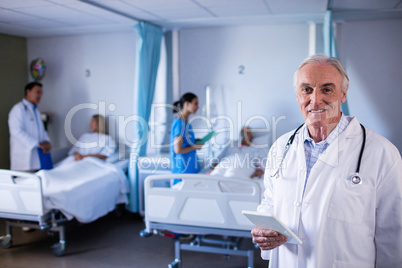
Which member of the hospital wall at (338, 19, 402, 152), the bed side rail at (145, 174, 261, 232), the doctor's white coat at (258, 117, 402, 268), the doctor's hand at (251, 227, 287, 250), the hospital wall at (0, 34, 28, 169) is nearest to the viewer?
the doctor's white coat at (258, 117, 402, 268)

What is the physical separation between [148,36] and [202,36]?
76 cm

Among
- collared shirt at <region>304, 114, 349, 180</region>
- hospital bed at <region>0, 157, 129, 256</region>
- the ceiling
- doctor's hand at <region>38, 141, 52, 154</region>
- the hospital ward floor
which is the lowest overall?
the hospital ward floor

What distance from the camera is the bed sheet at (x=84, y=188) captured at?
330 centimetres

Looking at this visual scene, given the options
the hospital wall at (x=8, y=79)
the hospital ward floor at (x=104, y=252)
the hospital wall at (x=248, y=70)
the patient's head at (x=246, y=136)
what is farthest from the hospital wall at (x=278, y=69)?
the hospital wall at (x=8, y=79)

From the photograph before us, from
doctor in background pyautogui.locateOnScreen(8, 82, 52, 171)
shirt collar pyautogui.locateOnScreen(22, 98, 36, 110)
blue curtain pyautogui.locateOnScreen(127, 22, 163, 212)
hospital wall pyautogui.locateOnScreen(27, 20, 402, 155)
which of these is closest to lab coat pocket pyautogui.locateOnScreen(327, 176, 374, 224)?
doctor in background pyautogui.locateOnScreen(8, 82, 52, 171)

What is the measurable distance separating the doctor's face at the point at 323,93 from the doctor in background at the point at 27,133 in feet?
7.45

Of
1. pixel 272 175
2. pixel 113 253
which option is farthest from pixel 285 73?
pixel 272 175

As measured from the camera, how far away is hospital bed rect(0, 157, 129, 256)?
304 cm

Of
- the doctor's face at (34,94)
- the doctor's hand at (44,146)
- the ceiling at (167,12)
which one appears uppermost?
the ceiling at (167,12)

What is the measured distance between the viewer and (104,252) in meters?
3.46

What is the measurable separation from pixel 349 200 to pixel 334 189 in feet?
0.21

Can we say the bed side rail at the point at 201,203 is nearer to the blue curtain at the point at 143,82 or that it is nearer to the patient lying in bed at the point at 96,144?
the blue curtain at the point at 143,82

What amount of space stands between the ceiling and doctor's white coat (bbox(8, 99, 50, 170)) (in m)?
0.65

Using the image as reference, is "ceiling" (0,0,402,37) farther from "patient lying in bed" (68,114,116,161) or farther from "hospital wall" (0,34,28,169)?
"patient lying in bed" (68,114,116,161)
